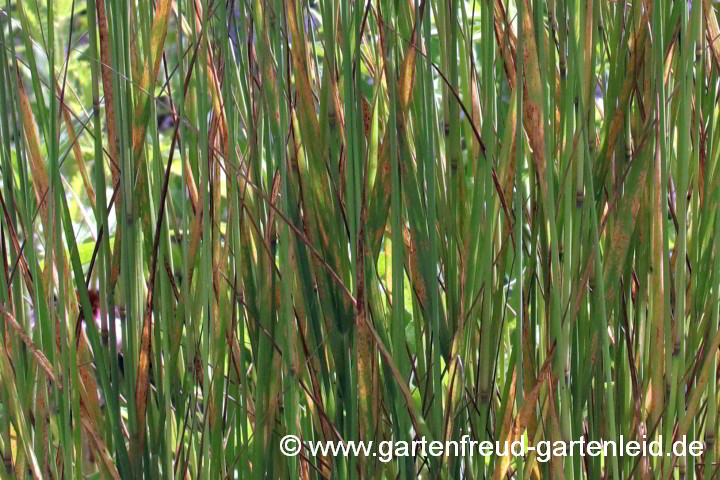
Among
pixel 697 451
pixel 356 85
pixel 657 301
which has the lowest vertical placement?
pixel 697 451

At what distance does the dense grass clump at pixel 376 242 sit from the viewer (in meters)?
0.47

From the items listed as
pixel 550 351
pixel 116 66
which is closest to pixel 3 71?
pixel 116 66

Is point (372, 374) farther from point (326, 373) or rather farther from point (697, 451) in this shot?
point (697, 451)

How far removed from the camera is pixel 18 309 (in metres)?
0.57

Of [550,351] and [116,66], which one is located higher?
[116,66]

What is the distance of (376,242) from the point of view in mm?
545

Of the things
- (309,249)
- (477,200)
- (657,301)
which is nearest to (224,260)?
(309,249)

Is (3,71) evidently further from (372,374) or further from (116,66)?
(372,374)

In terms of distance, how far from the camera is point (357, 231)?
0.46m

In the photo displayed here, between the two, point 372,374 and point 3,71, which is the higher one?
point 3,71

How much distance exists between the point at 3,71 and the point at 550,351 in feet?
1.22

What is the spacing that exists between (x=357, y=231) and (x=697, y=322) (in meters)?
0.26

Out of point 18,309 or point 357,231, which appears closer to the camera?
point 357,231

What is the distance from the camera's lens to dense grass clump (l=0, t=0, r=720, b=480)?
473mm
